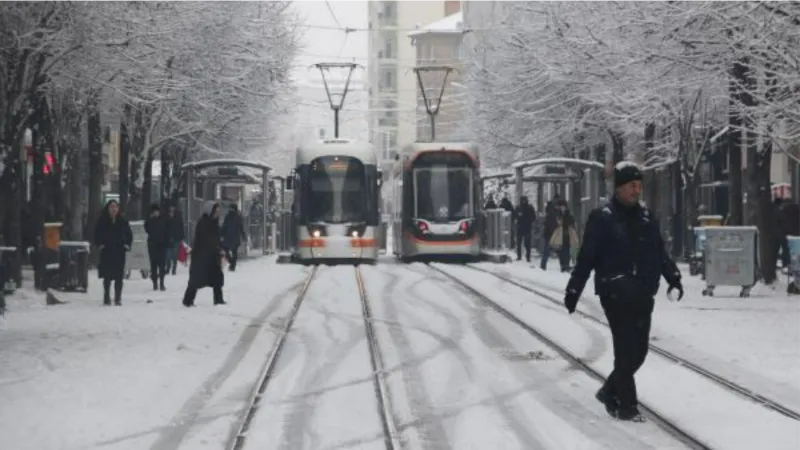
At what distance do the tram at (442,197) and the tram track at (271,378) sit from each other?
61.5ft

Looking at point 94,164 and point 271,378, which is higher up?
point 94,164

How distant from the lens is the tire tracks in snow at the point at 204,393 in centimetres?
1100

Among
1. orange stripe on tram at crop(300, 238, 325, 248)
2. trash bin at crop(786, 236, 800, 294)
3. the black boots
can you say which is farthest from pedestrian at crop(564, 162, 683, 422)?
orange stripe on tram at crop(300, 238, 325, 248)

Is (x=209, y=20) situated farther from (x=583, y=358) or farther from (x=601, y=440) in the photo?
(x=601, y=440)

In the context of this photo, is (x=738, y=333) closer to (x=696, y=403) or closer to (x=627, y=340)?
(x=696, y=403)

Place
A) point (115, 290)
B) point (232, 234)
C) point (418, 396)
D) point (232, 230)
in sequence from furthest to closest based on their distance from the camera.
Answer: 1. point (232, 230)
2. point (232, 234)
3. point (115, 290)
4. point (418, 396)

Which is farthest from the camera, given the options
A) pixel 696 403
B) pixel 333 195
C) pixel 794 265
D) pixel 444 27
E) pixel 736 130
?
pixel 444 27

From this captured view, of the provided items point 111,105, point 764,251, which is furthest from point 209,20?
point 764,251

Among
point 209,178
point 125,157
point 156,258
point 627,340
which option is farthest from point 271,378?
point 209,178

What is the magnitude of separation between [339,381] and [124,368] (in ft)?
8.05

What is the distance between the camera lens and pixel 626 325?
11.8 meters

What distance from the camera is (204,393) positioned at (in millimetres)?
13672

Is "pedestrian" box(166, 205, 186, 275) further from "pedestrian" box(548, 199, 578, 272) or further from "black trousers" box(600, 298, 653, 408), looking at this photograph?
"black trousers" box(600, 298, 653, 408)

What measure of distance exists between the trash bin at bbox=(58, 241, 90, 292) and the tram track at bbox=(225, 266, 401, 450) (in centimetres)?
624
